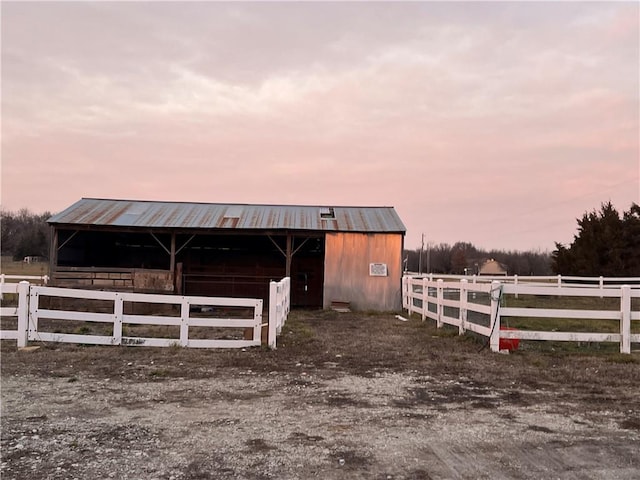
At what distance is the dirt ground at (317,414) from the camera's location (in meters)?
3.93

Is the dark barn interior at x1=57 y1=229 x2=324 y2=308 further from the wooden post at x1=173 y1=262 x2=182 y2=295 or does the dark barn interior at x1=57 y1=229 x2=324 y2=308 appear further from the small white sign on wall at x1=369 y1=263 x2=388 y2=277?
the small white sign on wall at x1=369 y1=263 x2=388 y2=277

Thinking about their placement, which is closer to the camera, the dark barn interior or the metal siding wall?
the metal siding wall

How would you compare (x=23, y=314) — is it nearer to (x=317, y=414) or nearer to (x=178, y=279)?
(x=317, y=414)

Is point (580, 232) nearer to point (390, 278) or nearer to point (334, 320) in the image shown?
point (390, 278)

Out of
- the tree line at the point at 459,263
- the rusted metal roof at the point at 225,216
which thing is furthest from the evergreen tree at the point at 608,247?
the tree line at the point at 459,263

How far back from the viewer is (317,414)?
17.5ft

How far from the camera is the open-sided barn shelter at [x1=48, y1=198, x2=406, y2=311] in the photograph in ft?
60.7

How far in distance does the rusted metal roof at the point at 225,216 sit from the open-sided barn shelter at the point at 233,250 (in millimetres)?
35

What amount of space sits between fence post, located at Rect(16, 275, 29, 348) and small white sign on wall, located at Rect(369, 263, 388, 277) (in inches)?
457

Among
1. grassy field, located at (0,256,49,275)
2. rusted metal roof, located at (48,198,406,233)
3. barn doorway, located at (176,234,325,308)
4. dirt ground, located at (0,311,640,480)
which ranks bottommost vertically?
dirt ground, located at (0,311,640,480)

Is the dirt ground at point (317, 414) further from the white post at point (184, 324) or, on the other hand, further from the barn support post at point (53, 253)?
the barn support post at point (53, 253)

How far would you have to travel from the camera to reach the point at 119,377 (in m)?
7.09

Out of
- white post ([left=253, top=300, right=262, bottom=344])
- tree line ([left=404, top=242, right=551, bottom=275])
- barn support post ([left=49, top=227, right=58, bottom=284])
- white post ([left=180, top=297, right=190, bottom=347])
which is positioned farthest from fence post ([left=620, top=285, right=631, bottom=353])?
tree line ([left=404, top=242, right=551, bottom=275])

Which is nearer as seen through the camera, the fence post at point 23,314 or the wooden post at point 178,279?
the fence post at point 23,314
